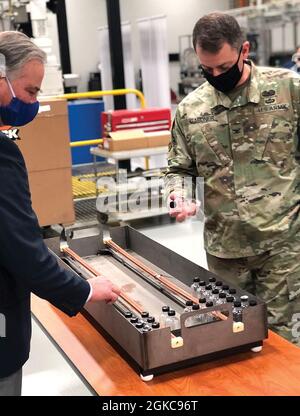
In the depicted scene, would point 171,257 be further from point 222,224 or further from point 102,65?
point 102,65

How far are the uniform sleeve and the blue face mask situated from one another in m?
0.79

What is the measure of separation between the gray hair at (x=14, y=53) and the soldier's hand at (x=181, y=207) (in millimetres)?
774

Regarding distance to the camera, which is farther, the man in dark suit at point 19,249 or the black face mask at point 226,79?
the black face mask at point 226,79

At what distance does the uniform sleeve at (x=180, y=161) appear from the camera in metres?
2.21

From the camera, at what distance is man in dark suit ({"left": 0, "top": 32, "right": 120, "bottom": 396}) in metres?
1.32

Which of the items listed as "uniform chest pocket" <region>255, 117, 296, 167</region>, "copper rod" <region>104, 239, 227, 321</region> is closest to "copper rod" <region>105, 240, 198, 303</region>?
"copper rod" <region>104, 239, 227, 321</region>

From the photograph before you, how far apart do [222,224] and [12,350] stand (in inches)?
40.9

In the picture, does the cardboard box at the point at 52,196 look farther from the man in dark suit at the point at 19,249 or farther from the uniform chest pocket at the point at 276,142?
the man in dark suit at the point at 19,249

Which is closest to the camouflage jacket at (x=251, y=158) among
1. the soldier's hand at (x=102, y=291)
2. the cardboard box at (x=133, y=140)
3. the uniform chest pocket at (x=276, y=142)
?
the uniform chest pocket at (x=276, y=142)

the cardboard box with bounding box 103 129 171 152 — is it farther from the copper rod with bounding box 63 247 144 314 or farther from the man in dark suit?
the man in dark suit

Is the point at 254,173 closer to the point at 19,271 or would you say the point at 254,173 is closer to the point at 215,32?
the point at 215,32

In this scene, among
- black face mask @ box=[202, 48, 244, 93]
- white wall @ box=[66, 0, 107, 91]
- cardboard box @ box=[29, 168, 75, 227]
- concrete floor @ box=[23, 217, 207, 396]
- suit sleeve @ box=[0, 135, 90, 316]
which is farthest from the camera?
white wall @ box=[66, 0, 107, 91]

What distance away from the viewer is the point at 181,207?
6.44 feet

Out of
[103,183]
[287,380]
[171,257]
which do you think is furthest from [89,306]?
[103,183]
